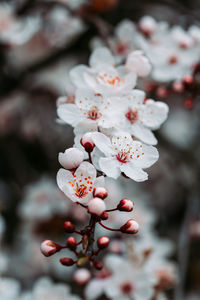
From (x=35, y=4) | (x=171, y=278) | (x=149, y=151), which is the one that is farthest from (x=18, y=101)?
(x=149, y=151)

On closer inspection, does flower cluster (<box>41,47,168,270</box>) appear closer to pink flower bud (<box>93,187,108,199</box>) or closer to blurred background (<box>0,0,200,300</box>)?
pink flower bud (<box>93,187,108,199</box>)

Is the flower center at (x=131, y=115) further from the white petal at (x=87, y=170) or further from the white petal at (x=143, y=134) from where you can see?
the white petal at (x=87, y=170)

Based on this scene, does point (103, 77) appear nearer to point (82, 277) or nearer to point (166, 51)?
point (166, 51)

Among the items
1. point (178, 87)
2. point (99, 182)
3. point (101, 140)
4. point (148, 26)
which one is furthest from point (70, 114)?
point (148, 26)

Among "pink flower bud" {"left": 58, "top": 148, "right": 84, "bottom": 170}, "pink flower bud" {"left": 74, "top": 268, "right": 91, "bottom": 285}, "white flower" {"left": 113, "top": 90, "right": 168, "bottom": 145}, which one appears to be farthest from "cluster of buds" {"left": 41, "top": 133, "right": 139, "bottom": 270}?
"pink flower bud" {"left": 74, "top": 268, "right": 91, "bottom": 285}

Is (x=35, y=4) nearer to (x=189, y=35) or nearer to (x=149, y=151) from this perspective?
(x=189, y=35)
